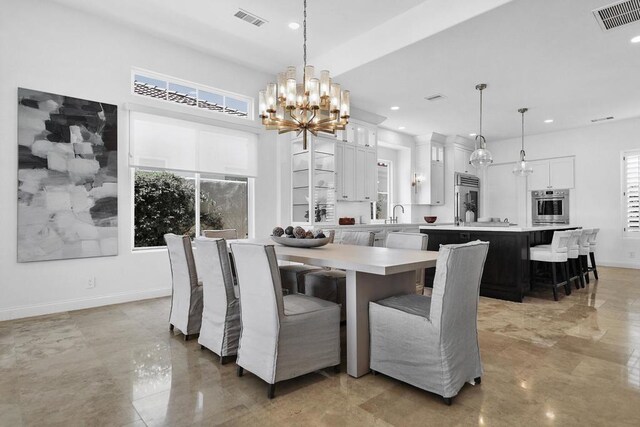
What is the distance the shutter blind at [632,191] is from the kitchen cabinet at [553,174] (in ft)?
2.95

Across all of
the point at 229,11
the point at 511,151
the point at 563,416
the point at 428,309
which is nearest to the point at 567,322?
the point at 563,416

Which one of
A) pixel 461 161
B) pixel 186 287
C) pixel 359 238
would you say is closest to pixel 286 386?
pixel 186 287

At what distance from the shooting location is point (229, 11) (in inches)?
159

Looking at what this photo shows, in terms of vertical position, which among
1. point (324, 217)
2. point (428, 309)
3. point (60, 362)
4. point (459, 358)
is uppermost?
point (324, 217)

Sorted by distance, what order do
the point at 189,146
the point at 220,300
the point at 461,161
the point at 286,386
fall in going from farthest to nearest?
the point at 461,161
the point at 189,146
the point at 220,300
the point at 286,386

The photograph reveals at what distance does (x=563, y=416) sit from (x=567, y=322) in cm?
199

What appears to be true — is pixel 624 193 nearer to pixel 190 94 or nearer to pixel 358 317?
pixel 358 317

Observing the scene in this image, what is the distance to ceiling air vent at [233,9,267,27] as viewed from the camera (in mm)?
4037

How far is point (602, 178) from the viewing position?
7473 millimetres

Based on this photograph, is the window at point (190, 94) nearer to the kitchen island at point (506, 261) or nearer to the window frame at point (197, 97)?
the window frame at point (197, 97)

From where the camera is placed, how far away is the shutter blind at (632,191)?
23.1 ft

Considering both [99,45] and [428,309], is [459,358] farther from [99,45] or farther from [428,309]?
[99,45]

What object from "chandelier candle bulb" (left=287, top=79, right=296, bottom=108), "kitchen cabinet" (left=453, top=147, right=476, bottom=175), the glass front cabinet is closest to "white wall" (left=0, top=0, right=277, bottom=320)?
the glass front cabinet

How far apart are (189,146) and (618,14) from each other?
4919 millimetres
